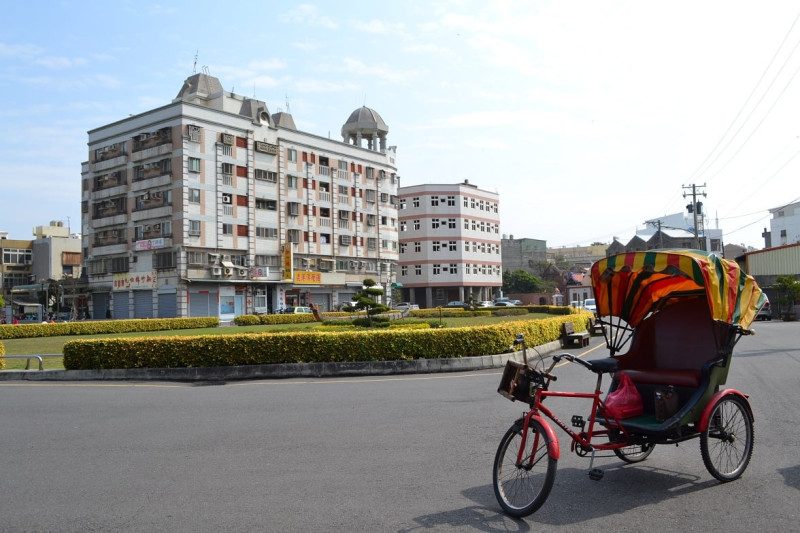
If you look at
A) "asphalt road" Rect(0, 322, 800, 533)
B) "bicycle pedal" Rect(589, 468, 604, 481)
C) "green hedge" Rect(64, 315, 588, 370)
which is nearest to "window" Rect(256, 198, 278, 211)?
"green hedge" Rect(64, 315, 588, 370)

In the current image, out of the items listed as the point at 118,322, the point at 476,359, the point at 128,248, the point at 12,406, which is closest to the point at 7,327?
the point at 118,322

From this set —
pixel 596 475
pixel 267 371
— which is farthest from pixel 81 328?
pixel 596 475

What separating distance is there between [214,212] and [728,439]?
50.5 metres

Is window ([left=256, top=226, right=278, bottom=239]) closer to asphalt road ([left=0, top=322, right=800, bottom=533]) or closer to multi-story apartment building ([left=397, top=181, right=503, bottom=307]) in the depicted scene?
multi-story apartment building ([left=397, top=181, right=503, bottom=307])

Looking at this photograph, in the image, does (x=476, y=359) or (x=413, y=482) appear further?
(x=476, y=359)

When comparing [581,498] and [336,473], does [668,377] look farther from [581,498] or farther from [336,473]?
[336,473]

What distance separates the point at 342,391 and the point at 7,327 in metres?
30.1

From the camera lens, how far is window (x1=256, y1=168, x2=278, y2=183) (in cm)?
5616

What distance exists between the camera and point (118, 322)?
3809 cm

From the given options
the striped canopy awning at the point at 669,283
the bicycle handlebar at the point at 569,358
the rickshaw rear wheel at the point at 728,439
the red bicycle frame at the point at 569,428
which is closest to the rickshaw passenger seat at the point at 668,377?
the rickshaw rear wheel at the point at 728,439

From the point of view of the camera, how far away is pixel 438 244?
74.9m

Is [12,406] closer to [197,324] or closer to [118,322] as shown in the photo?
[118,322]

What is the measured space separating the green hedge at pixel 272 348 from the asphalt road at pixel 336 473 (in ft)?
14.5

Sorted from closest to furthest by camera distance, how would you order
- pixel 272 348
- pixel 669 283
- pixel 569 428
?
pixel 569 428, pixel 669 283, pixel 272 348
